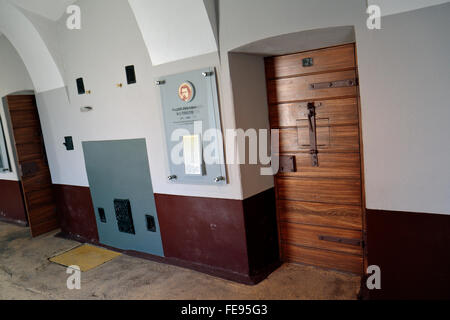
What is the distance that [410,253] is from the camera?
238 centimetres

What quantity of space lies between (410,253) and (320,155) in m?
1.17

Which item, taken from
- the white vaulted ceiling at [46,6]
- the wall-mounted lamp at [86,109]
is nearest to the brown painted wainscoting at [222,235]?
the wall-mounted lamp at [86,109]

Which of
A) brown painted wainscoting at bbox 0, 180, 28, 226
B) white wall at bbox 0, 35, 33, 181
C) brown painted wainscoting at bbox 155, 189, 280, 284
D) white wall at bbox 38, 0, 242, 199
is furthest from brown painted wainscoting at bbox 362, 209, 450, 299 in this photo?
brown painted wainscoting at bbox 0, 180, 28, 226

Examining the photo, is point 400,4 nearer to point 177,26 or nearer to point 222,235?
point 177,26

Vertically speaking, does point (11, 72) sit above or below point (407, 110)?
above

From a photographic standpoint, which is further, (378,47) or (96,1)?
(96,1)

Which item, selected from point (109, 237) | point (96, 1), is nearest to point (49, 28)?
point (96, 1)

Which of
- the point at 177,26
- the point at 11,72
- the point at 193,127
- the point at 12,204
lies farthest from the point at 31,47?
the point at 12,204

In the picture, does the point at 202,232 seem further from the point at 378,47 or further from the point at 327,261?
the point at 378,47

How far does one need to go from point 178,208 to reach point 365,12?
99.4 inches

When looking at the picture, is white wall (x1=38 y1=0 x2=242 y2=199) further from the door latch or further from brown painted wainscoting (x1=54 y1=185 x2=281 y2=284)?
the door latch

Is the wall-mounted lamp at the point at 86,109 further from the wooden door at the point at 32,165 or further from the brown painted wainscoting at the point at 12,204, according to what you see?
the brown painted wainscoting at the point at 12,204

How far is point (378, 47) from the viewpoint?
229 centimetres
